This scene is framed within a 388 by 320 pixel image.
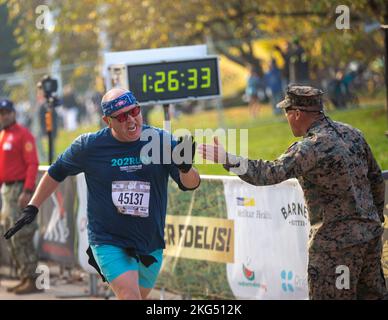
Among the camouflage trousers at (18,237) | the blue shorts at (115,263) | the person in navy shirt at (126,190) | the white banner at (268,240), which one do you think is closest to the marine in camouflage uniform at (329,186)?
the person in navy shirt at (126,190)

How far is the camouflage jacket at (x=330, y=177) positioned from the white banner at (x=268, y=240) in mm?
1935

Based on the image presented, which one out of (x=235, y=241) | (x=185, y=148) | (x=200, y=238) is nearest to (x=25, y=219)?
(x=185, y=148)

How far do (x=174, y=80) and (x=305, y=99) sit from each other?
12.9 ft

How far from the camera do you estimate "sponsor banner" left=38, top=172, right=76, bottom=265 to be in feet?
38.3

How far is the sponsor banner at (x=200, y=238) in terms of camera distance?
31.4ft

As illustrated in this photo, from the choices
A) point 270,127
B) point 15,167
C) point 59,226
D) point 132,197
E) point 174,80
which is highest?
point 270,127

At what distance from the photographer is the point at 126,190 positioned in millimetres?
7004

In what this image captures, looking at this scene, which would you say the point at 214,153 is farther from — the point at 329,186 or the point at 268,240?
the point at 268,240

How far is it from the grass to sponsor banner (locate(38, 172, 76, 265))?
165cm

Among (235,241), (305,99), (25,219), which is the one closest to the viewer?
(305,99)

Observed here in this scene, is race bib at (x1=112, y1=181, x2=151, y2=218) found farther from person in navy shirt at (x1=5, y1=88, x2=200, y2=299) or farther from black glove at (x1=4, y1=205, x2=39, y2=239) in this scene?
black glove at (x1=4, y1=205, x2=39, y2=239)

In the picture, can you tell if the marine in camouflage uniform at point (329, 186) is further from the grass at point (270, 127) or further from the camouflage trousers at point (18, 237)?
the camouflage trousers at point (18, 237)
